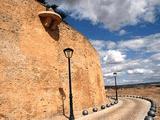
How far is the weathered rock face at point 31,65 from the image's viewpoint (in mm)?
17250

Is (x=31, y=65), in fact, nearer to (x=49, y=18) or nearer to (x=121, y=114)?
(x=49, y=18)

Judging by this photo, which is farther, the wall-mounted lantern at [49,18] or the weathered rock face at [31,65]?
the wall-mounted lantern at [49,18]

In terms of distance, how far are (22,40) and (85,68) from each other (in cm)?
1153

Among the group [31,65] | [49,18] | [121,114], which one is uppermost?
[49,18]

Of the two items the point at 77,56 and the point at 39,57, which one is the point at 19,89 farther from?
the point at 77,56

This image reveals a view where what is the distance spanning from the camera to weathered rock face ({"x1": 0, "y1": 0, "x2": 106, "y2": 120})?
17.2 metres

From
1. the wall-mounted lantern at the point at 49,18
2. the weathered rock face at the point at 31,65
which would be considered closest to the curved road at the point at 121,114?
the weathered rock face at the point at 31,65

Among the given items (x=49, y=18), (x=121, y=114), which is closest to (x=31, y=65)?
(x=49, y=18)

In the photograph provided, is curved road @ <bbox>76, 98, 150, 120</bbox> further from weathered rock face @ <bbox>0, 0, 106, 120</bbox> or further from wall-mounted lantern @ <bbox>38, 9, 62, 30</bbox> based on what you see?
wall-mounted lantern @ <bbox>38, 9, 62, 30</bbox>

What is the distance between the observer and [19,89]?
17859mm

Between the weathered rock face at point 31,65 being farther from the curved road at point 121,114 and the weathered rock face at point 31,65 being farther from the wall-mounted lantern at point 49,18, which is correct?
the curved road at point 121,114

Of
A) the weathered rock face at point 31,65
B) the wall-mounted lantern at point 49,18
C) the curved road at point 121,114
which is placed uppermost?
the wall-mounted lantern at point 49,18

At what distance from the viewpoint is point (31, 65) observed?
19.4 meters

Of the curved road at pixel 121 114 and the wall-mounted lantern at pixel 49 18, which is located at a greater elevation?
the wall-mounted lantern at pixel 49 18
